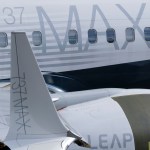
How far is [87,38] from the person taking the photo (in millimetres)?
12672

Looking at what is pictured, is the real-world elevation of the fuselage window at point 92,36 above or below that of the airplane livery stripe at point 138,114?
above

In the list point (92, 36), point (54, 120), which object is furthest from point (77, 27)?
point (54, 120)

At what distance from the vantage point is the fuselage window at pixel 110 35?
1278 cm

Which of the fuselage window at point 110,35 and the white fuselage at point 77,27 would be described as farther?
the fuselage window at point 110,35

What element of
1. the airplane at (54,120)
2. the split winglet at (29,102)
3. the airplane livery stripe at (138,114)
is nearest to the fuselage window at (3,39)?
the airplane livery stripe at (138,114)

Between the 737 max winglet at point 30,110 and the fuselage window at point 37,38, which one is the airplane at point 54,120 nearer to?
the 737 max winglet at point 30,110

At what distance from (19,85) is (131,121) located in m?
1.32

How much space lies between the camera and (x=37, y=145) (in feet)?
14.2

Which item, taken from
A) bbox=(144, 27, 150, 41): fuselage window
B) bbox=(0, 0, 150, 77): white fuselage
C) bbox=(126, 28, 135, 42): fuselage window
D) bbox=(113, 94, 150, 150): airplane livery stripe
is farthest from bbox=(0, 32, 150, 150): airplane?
bbox=(144, 27, 150, 41): fuselage window

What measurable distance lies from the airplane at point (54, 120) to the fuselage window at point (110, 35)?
285 inches

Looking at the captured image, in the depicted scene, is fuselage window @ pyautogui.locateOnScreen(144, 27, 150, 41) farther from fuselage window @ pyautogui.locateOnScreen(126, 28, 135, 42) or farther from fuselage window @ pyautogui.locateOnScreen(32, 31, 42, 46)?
fuselage window @ pyautogui.locateOnScreen(32, 31, 42, 46)

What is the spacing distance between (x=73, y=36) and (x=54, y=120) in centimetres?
805

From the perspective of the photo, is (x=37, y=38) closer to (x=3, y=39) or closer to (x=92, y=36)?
(x=3, y=39)

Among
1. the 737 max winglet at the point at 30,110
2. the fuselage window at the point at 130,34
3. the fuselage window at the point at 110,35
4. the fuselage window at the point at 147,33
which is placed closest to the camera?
the 737 max winglet at the point at 30,110
